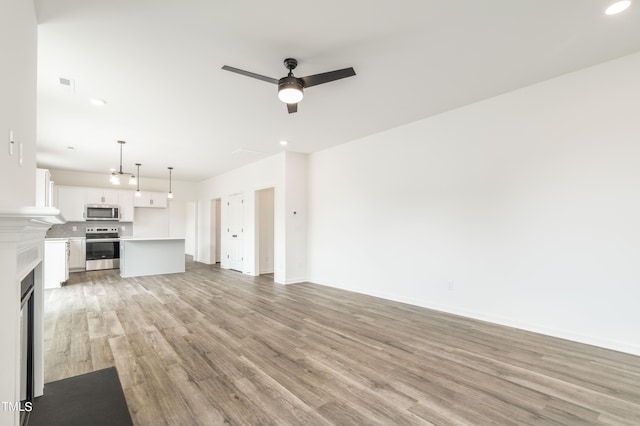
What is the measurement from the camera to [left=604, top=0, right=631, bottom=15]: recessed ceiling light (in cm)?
220

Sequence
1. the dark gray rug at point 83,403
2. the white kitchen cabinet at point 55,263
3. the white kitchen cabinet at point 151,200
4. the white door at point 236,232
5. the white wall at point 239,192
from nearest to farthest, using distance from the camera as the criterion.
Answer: the dark gray rug at point 83,403, the white kitchen cabinet at point 55,263, the white wall at point 239,192, the white door at point 236,232, the white kitchen cabinet at point 151,200

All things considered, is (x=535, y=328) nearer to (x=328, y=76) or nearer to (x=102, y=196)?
(x=328, y=76)

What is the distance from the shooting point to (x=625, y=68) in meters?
2.90

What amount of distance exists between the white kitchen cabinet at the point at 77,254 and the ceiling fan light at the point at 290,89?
8.14 m

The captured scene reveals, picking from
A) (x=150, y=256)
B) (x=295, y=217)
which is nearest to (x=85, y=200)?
(x=150, y=256)

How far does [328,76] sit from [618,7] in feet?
7.46

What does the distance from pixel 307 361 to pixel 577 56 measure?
13.0 feet

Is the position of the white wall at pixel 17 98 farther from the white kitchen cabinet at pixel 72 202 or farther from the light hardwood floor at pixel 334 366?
the white kitchen cabinet at pixel 72 202

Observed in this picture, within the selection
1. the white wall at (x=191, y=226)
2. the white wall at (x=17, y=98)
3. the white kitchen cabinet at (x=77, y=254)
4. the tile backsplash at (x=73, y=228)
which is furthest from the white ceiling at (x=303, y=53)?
the white wall at (x=191, y=226)

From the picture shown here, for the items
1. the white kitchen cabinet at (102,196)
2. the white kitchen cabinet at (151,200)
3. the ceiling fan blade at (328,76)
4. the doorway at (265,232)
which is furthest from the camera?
the white kitchen cabinet at (151,200)

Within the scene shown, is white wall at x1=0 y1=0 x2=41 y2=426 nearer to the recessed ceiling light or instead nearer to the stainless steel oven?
the recessed ceiling light

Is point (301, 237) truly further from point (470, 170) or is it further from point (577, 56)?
point (577, 56)

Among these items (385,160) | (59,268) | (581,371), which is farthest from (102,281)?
(581,371)

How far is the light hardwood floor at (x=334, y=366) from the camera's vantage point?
6.54 feet
